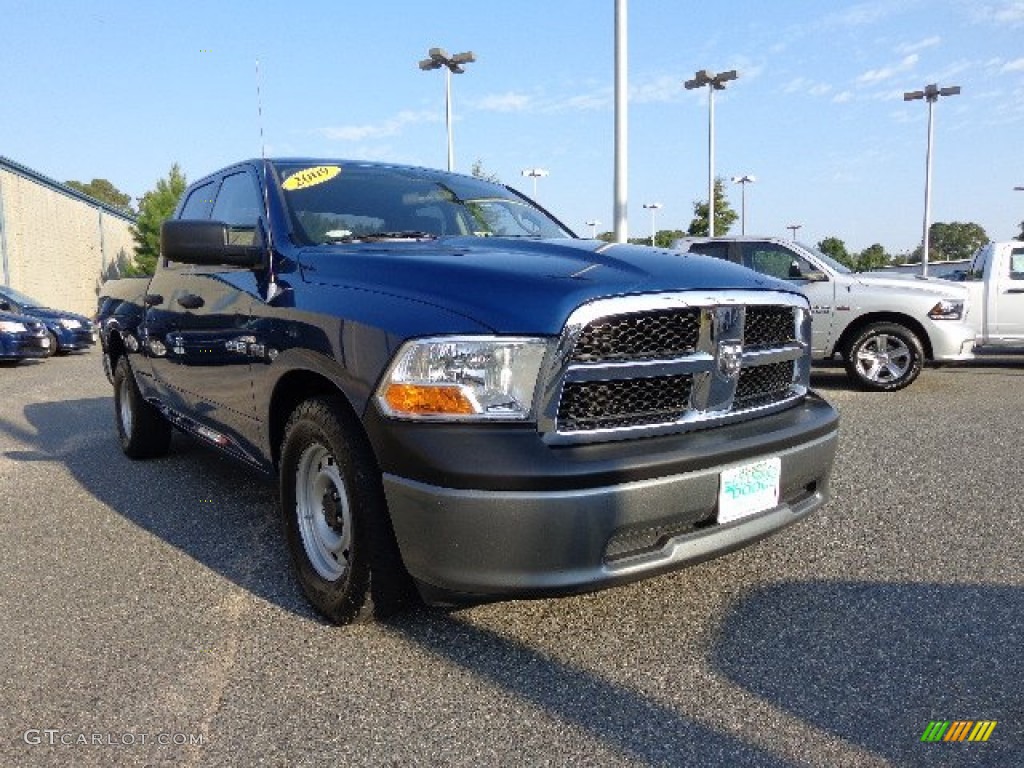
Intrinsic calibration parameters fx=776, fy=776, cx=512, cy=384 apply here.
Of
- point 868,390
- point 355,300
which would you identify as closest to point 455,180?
point 355,300

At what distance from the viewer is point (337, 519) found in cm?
289

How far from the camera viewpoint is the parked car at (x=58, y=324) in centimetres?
1493

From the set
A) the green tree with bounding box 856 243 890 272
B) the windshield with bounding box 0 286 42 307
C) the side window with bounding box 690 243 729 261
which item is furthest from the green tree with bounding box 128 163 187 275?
the green tree with bounding box 856 243 890 272

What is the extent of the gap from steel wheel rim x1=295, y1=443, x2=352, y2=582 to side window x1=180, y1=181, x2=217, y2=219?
2.23 m

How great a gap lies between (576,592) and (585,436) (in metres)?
0.46

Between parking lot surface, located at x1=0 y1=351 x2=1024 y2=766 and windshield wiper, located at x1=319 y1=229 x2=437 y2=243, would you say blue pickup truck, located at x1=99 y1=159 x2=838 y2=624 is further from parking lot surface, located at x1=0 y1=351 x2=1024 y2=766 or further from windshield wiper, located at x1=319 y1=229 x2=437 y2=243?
parking lot surface, located at x1=0 y1=351 x2=1024 y2=766

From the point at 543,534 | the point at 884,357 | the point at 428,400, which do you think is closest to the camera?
the point at 543,534

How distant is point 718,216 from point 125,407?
34.1m

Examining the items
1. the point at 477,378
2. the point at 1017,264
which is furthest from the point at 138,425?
the point at 1017,264

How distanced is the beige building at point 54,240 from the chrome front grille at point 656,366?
27.3 m

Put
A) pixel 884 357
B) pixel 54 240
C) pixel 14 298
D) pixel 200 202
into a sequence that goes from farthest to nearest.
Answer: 1. pixel 54 240
2. pixel 14 298
3. pixel 884 357
4. pixel 200 202

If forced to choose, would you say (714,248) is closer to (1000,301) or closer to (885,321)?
(885,321)

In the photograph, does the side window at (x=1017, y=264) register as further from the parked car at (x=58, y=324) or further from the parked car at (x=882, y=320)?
the parked car at (x=58, y=324)

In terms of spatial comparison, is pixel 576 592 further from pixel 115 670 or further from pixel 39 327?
pixel 39 327
